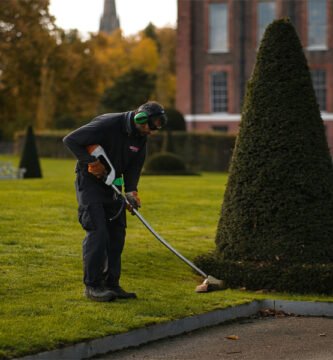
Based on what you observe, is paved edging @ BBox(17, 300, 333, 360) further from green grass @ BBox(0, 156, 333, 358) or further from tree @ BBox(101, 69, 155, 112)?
tree @ BBox(101, 69, 155, 112)

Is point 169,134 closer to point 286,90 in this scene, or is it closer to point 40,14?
point 40,14

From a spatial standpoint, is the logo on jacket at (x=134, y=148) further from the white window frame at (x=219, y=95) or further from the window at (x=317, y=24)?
the window at (x=317, y=24)

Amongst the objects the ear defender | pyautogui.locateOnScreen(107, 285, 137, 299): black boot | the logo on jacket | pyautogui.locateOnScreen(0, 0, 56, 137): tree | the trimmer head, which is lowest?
the trimmer head

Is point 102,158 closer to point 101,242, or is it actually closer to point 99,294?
point 101,242

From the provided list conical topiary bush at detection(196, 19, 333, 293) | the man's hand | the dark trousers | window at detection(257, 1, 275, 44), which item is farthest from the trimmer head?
window at detection(257, 1, 275, 44)

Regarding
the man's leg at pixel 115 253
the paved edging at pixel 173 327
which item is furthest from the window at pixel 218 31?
the man's leg at pixel 115 253

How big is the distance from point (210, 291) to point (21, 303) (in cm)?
226

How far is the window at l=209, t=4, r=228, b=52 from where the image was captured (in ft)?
179

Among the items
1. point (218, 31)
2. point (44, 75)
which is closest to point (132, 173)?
point (218, 31)

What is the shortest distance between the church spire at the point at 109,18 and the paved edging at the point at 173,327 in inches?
6346

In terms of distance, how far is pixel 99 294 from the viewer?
8.45 metres

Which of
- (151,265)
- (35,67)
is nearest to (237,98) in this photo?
(35,67)

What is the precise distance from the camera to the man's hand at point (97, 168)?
27.3 ft

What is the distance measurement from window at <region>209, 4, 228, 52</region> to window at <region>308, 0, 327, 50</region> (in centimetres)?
464
